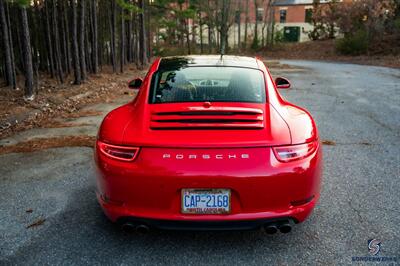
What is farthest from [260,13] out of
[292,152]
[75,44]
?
[292,152]

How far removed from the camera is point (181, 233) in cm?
321

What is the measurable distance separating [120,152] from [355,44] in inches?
1112

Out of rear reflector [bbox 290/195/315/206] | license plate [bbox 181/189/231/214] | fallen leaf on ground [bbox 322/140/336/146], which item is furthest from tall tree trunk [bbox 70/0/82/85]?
rear reflector [bbox 290/195/315/206]

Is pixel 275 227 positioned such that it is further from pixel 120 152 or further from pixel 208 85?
pixel 208 85

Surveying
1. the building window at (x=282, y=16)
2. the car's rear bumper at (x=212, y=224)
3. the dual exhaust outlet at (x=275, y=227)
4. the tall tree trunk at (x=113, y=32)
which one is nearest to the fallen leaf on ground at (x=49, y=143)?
the car's rear bumper at (x=212, y=224)

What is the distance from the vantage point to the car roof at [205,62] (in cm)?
394

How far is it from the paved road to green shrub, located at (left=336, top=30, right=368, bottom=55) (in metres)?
24.0

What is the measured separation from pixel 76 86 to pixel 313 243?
1033cm

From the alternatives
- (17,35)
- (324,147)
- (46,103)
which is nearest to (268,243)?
(324,147)

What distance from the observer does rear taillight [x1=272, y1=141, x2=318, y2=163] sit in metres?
2.69

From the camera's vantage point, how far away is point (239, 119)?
9.64ft

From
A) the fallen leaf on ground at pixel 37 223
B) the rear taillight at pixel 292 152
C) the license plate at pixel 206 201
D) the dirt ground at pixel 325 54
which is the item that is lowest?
the dirt ground at pixel 325 54

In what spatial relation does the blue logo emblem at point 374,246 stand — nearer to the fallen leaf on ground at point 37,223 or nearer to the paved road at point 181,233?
the paved road at point 181,233

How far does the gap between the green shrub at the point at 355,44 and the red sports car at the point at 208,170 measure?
89.2 ft
